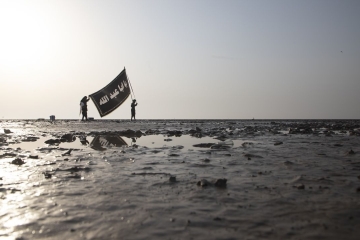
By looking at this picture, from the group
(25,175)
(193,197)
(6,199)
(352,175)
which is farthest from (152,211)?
(352,175)

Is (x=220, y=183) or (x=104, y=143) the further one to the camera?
(x=104, y=143)

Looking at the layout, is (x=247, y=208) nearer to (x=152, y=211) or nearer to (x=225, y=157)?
(x=152, y=211)

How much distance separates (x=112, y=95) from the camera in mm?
30000

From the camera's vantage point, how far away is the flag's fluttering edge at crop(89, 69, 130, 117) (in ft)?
95.2

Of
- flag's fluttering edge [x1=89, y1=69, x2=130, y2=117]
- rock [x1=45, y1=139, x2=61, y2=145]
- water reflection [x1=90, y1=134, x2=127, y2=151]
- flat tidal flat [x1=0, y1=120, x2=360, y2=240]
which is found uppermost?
flag's fluttering edge [x1=89, y1=69, x2=130, y2=117]

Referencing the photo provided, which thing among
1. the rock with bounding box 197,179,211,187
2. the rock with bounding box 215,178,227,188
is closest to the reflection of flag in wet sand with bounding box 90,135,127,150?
the rock with bounding box 197,179,211,187

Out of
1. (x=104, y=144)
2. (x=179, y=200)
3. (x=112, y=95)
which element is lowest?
(x=179, y=200)

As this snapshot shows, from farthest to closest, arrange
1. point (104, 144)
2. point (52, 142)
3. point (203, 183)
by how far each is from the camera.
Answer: point (52, 142)
point (104, 144)
point (203, 183)

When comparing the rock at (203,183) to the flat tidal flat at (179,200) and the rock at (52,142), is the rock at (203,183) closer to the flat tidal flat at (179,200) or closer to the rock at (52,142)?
the flat tidal flat at (179,200)

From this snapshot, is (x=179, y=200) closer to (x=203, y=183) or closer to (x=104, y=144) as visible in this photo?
(x=203, y=183)

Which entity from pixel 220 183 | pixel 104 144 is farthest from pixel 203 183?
pixel 104 144

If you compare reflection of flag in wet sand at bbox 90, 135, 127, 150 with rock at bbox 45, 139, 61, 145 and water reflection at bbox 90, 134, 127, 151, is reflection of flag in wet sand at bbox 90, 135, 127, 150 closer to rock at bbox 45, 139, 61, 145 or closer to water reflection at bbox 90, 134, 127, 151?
water reflection at bbox 90, 134, 127, 151

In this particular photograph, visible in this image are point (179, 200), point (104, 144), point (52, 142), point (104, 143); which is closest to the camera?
point (179, 200)

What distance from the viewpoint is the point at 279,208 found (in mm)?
4559
